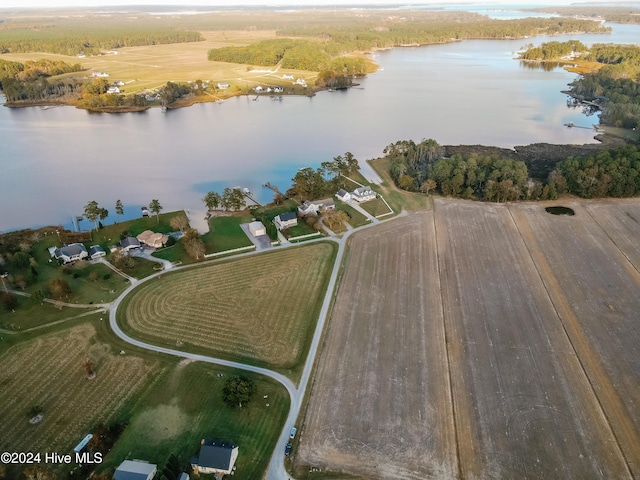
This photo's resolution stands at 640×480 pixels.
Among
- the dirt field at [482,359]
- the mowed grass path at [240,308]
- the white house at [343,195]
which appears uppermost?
the white house at [343,195]

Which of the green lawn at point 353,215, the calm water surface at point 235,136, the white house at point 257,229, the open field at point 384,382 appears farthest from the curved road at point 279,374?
the calm water surface at point 235,136

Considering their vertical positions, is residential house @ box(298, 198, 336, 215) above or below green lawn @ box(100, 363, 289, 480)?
above

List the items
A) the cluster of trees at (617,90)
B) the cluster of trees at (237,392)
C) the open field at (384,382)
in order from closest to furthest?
1. the open field at (384,382)
2. the cluster of trees at (237,392)
3. the cluster of trees at (617,90)

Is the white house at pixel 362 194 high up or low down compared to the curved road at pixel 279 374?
up

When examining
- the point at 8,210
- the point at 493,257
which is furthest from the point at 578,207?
the point at 8,210

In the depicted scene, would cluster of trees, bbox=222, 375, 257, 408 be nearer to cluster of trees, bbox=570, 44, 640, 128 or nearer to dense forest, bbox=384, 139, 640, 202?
dense forest, bbox=384, 139, 640, 202

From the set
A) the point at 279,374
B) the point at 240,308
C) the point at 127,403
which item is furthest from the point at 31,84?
the point at 279,374

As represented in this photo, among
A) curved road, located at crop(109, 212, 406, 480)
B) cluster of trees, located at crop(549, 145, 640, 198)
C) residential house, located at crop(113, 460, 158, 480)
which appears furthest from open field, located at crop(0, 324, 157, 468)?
cluster of trees, located at crop(549, 145, 640, 198)

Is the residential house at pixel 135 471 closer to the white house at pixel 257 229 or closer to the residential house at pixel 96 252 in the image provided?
the residential house at pixel 96 252
